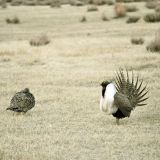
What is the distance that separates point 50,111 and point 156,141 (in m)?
3.11

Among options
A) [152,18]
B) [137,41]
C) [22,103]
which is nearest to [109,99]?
[22,103]

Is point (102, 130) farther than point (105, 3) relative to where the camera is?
No

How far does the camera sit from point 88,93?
43.9ft

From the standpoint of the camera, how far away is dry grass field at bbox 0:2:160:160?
8727mm

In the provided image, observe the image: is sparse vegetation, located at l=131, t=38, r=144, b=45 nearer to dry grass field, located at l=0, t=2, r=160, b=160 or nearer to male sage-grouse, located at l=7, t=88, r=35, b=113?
dry grass field, located at l=0, t=2, r=160, b=160

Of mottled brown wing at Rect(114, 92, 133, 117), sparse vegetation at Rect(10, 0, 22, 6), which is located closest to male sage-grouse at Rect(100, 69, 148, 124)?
mottled brown wing at Rect(114, 92, 133, 117)

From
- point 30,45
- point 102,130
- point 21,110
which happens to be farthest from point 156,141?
point 30,45

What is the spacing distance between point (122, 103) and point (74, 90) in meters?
4.20

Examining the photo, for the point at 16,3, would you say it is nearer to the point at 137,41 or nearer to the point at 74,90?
the point at 137,41

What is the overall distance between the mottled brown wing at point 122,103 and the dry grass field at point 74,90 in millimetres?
314

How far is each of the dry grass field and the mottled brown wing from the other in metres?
0.31

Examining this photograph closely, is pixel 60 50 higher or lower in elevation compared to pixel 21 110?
lower

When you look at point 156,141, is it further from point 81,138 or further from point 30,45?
point 30,45

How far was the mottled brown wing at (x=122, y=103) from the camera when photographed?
379 inches
